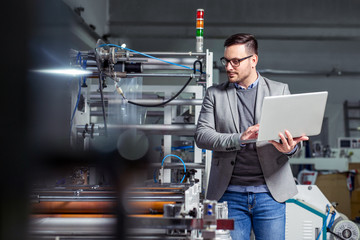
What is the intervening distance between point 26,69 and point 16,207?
0.29 feet

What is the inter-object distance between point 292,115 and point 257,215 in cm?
36

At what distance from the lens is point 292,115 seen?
1210 mm

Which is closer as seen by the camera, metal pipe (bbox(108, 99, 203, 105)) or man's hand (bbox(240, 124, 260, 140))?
man's hand (bbox(240, 124, 260, 140))

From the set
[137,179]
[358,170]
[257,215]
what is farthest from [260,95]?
[358,170]

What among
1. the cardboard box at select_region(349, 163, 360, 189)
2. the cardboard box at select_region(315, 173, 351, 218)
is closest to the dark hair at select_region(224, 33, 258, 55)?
the cardboard box at select_region(315, 173, 351, 218)

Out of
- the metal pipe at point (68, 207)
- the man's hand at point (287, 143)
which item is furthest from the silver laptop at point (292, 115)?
the metal pipe at point (68, 207)

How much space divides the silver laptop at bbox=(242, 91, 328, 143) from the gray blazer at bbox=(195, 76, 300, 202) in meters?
0.12

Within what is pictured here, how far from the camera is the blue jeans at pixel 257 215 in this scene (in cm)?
131

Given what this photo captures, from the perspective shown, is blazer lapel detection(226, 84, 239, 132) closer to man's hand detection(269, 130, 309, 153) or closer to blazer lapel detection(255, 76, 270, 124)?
blazer lapel detection(255, 76, 270, 124)

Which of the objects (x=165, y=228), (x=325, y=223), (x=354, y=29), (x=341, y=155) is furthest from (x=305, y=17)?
(x=165, y=228)

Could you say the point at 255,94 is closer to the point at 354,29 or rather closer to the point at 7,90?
the point at 7,90

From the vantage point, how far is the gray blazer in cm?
132

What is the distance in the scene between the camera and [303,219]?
2.22 metres

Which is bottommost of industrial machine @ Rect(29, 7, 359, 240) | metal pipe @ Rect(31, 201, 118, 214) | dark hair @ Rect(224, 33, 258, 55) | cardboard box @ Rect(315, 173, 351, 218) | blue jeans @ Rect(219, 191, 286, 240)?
cardboard box @ Rect(315, 173, 351, 218)
